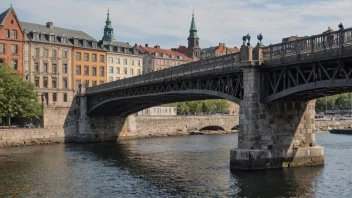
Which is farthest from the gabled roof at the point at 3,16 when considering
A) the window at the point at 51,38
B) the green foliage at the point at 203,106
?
the green foliage at the point at 203,106

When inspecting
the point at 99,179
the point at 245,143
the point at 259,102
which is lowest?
the point at 99,179

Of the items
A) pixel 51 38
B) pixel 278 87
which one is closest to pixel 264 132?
pixel 278 87

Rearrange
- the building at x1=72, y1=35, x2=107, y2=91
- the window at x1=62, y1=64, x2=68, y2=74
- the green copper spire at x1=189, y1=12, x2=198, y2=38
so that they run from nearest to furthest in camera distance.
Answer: the window at x1=62, y1=64, x2=68, y2=74
the building at x1=72, y1=35, x2=107, y2=91
the green copper spire at x1=189, y1=12, x2=198, y2=38

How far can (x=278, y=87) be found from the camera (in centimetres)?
3638

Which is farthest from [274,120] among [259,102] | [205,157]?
[205,157]

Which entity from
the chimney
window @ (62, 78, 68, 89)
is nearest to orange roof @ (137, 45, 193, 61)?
the chimney

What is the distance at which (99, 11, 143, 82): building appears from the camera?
352 feet

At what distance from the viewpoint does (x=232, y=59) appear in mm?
40281

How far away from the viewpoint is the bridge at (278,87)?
1209 inches

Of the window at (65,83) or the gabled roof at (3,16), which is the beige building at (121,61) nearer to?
the window at (65,83)

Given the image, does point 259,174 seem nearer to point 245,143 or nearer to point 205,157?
point 245,143

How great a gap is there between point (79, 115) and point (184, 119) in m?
22.4

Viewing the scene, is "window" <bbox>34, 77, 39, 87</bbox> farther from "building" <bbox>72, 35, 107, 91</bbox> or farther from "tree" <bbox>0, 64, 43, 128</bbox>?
"tree" <bbox>0, 64, 43, 128</bbox>

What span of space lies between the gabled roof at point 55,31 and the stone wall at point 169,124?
24752 millimetres
